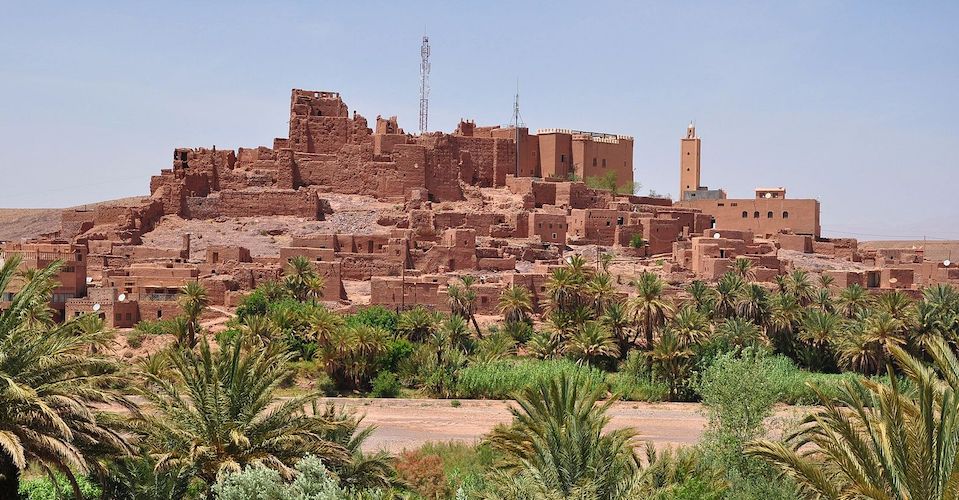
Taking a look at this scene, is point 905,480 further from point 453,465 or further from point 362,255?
point 362,255

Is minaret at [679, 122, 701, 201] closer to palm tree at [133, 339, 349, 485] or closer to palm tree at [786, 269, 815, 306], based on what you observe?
palm tree at [786, 269, 815, 306]

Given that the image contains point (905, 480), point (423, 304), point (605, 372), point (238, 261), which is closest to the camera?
point (905, 480)

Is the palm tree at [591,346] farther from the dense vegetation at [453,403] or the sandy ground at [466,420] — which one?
the sandy ground at [466,420]

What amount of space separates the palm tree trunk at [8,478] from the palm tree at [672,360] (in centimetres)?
2197

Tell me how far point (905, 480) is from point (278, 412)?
7344 millimetres

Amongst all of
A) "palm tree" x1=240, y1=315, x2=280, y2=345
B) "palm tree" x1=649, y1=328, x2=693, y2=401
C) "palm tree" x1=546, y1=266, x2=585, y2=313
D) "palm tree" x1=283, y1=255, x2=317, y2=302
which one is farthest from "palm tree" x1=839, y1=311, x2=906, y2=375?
"palm tree" x1=283, y1=255, x2=317, y2=302

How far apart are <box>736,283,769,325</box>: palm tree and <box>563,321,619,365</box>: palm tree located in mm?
4618

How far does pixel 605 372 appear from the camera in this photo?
32344 mm

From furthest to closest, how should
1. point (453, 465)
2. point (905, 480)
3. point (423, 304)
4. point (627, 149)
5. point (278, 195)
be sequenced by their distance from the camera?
point (627, 149)
point (278, 195)
point (423, 304)
point (453, 465)
point (905, 480)

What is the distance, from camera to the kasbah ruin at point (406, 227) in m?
36.8

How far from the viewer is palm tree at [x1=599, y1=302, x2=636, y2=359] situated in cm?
3353

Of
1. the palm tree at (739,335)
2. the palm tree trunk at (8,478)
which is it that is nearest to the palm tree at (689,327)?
the palm tree at (739,335)

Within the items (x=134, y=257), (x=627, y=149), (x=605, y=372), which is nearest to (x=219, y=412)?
(x=605, y=372)

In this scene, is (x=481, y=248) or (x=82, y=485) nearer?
(x=82, y=485)
